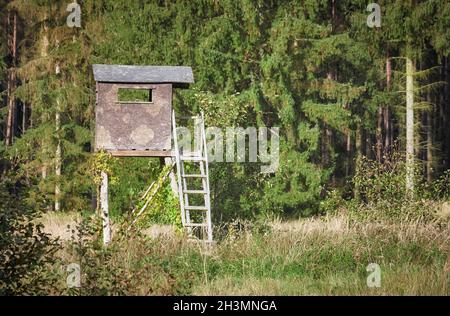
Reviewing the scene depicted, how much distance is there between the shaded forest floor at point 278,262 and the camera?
11406 mm

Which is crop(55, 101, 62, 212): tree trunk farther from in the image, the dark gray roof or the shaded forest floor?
the shaded forest floor

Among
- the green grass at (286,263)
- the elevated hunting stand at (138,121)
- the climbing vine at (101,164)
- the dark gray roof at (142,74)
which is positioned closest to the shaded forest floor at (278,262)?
the green grass at (286,263)

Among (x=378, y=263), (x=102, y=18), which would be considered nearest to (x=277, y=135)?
(x=102, y=18)

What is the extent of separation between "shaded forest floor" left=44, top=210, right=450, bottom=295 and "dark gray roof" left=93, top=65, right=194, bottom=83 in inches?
133

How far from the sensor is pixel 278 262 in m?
14.2

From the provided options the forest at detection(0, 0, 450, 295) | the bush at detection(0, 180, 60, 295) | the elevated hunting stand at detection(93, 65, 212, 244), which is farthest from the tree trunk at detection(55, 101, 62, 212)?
the bush at detection(0, 180, 60, 295)

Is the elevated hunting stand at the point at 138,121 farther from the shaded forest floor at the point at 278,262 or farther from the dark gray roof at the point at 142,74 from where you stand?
the shaded forest floor at the point at 278,262

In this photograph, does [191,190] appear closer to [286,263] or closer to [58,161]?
[286,263]

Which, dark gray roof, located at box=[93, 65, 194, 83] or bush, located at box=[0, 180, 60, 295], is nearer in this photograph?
bush, located at box=[0, 180, 60, 295]

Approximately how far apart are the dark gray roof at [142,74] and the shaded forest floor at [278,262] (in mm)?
3369

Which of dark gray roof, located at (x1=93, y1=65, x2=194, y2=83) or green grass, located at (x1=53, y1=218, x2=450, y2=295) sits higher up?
dark gray roof, located at (x1=93, y1=65, x2=194, y2=83)

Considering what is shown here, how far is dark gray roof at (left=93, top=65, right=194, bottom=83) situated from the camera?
58.1 feet

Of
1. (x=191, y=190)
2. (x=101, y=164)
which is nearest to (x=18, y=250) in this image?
(x=101, y=164)

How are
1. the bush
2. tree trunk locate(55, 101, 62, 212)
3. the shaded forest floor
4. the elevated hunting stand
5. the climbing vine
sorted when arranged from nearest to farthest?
the bush
the shaded forest floor
the climbing vine
the elevated hunting stand
tree trunk locate(55, 101, 62, 212)
